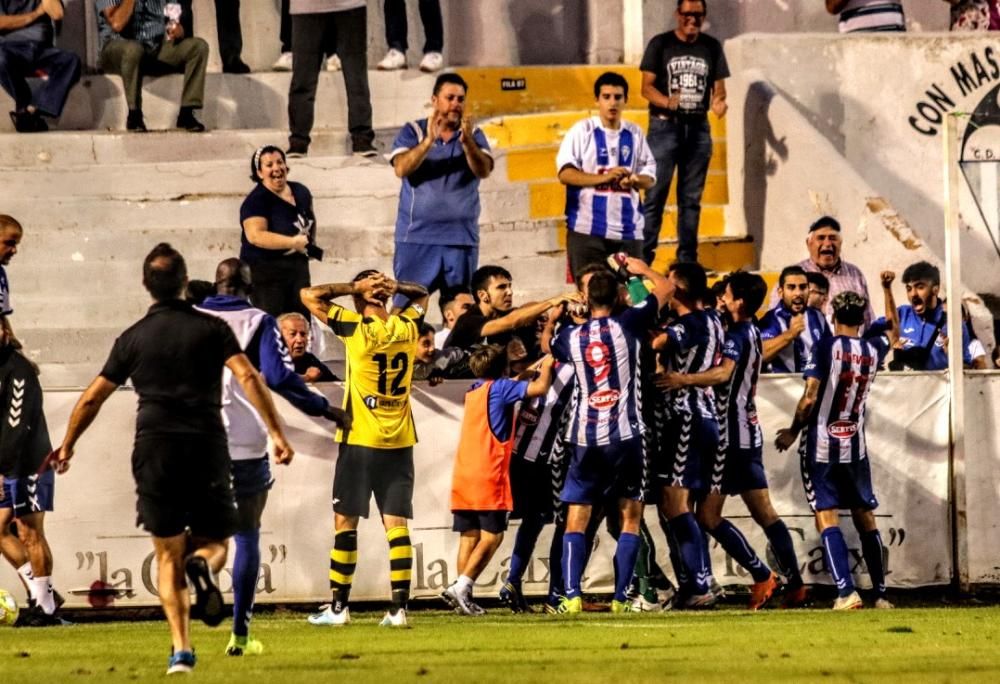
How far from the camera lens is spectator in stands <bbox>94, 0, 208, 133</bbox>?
1892cm

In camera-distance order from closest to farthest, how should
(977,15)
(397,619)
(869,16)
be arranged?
(397,619) → (869,16) → (977,15)

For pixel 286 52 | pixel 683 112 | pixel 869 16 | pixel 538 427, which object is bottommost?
pixel 538 427

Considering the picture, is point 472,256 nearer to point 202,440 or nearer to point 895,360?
point 895,360

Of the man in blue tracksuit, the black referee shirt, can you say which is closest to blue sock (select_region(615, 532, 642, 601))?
the man in blue tracksuit

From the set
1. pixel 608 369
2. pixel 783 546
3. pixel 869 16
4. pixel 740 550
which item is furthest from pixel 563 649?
pixel 869 16

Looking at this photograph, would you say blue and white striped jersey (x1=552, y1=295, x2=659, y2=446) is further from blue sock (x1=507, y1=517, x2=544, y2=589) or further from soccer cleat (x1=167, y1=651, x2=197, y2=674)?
soccer cleat (x1=167, y1=651, x2=197, y2=674)

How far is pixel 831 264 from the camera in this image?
15.8 meters

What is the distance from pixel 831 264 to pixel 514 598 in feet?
12.1

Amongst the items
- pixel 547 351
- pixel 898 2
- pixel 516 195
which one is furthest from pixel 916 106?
pixel 547 351

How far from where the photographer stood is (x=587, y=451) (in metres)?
13.3

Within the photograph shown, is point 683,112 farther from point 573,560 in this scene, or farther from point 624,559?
point 573,560

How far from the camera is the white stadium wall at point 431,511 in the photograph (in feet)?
46.7

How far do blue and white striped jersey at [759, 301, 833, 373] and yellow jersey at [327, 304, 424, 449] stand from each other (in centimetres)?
304

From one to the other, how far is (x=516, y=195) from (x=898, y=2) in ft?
14.2
